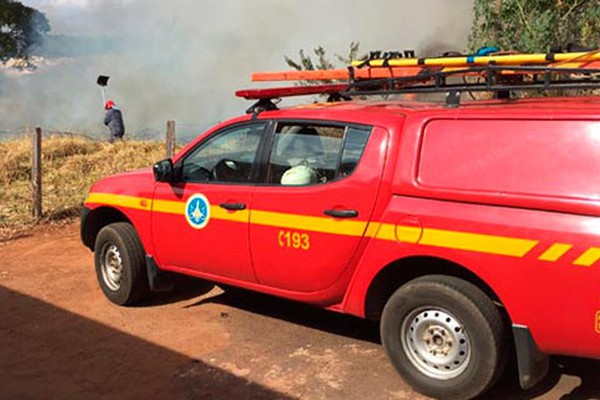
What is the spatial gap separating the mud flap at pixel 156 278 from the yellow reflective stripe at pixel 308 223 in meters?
1.33

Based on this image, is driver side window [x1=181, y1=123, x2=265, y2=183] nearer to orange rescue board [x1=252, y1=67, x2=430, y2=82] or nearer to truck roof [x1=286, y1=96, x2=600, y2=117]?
truck roof [x1=286, y1=96, x2=600, y2=117]

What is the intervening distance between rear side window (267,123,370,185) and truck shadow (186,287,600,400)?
134cm

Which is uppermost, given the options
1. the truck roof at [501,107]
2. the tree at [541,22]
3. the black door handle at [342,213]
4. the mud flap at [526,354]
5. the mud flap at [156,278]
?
the tree at [541,22]

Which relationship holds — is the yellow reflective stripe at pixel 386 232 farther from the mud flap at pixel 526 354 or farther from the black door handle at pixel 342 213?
the mud flap at pixel 526 354

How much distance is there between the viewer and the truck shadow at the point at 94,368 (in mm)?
4000

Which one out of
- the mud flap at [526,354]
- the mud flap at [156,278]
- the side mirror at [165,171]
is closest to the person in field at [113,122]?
the mud flap at [156,278]

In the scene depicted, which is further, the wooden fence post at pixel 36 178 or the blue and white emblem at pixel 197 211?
the wooden fence post at pixel 36 178

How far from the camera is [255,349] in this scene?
4.58m

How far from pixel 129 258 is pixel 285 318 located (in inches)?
55.7

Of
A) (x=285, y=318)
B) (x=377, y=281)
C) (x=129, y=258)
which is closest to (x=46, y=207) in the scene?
(x=129, y=258)

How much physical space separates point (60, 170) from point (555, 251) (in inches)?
462

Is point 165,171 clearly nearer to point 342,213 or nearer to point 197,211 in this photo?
point 197,211

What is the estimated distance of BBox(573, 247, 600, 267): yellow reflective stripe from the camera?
9.88ft

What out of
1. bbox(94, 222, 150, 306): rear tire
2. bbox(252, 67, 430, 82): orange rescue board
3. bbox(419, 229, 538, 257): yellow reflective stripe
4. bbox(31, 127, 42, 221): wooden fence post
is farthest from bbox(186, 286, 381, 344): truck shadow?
bbox(31, 127, 42, 221): wooden fence post
